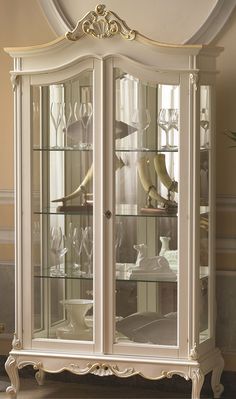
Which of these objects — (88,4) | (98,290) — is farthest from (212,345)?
(88,4)

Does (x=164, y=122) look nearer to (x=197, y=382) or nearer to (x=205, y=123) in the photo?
(x=205, y=123)

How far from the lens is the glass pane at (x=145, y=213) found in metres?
4.20

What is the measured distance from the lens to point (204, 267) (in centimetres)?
431

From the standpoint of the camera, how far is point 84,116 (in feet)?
14.1

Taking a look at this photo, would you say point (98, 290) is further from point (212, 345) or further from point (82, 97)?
point (82, 97)

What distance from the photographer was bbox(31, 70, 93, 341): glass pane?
14.1ft

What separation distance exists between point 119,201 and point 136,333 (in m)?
0.66

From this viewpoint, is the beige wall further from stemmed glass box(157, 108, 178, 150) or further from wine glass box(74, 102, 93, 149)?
stemmed glass box(157, 108, 178, 150)

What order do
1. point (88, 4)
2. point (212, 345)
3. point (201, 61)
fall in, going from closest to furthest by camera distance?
point (201, 61) < point (212, 345) < point (88, 4)

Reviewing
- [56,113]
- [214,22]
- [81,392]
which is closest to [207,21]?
[214,22]

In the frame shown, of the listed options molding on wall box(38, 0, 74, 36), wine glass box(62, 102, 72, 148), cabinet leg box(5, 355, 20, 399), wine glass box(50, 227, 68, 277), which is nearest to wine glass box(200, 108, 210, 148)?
wine glass box(62, 102, 72, 148)

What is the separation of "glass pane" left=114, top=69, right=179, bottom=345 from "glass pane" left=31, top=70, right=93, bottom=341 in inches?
6.1

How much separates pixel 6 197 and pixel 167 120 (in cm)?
121

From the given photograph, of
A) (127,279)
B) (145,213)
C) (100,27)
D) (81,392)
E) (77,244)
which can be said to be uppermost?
(100,27)
